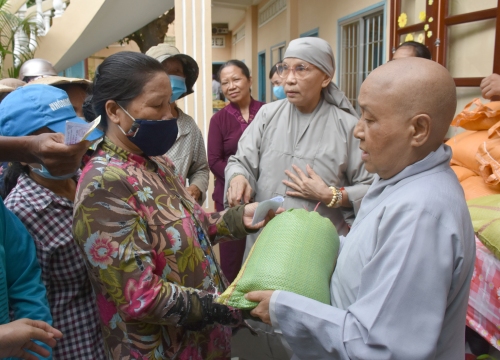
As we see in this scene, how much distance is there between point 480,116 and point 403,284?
206 cm

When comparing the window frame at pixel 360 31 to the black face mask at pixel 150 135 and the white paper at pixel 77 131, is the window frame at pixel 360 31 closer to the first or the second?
the black face mask at pixel 150 135

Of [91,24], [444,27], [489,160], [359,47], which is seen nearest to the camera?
[489,160]

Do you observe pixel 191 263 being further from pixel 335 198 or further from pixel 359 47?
pixel 359 47

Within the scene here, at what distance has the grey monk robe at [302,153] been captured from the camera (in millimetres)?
2494

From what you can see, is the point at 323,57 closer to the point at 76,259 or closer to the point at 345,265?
the point at 345,265

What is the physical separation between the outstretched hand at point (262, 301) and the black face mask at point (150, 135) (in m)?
0.66

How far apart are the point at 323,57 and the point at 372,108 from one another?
137 cm

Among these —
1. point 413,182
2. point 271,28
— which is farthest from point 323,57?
point 271,28

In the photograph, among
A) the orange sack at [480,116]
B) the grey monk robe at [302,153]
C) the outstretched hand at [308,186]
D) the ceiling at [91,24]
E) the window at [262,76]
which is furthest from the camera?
the window at [262,76]

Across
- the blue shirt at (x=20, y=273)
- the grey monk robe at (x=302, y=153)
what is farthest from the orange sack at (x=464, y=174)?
the blue shirt at (x=20, y=273)

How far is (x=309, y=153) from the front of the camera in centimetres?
254

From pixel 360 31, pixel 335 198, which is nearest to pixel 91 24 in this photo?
pixel 360 31

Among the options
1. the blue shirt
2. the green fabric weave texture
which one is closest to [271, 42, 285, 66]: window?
the green fabric weave texture

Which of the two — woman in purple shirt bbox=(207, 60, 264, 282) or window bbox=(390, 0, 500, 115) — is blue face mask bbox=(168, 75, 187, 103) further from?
window bbox=(390, 0, 500, 115)
